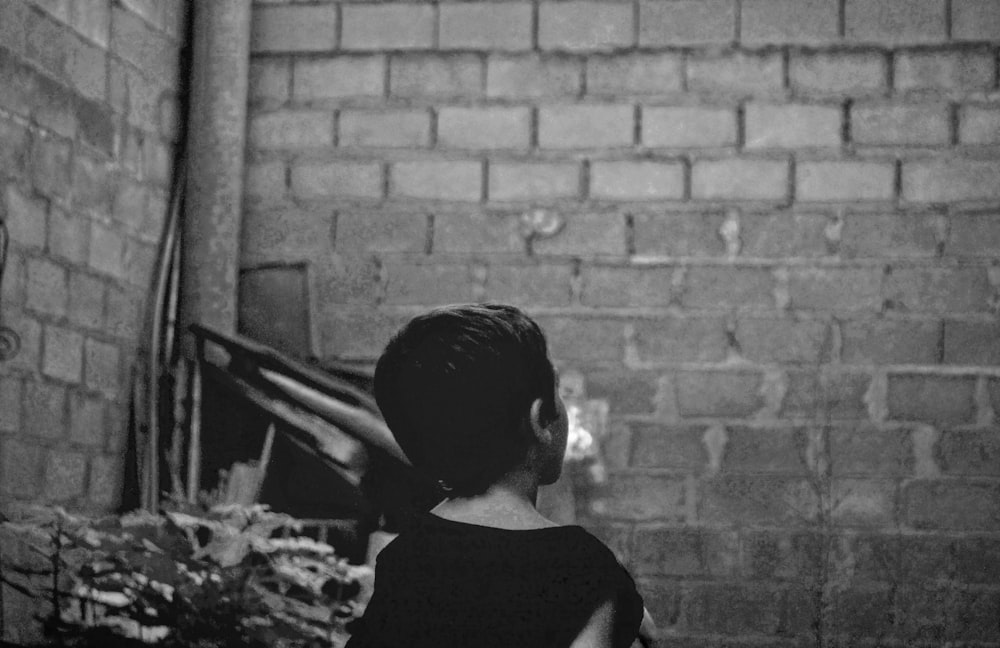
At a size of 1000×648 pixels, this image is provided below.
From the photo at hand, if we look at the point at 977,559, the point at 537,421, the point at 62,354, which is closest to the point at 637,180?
the point at 977,559

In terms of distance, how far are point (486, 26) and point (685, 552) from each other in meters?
1.66

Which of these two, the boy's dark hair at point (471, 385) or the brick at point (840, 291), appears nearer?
the boy's dark hair at point (471, 385)

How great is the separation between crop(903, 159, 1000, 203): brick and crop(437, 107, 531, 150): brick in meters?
1.12

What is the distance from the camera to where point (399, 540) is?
189 cm

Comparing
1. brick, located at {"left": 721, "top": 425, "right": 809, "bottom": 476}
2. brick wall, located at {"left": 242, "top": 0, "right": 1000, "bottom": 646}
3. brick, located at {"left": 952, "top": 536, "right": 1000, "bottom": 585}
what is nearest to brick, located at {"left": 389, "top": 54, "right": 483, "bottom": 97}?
brick wall, located at {"left": 242, "top": 0, "right": 1000, "bottom": 646}

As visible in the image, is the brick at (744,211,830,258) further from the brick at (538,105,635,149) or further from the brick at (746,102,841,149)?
the brick at (538,105,635,149)

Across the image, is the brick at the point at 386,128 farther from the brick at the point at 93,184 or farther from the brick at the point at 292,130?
the brick at the point at 93,184

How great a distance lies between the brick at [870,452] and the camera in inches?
156

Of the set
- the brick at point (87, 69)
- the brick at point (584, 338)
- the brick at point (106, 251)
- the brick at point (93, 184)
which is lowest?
the brick at point (584, 338)

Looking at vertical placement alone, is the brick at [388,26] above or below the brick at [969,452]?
above

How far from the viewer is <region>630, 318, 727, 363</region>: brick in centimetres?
404

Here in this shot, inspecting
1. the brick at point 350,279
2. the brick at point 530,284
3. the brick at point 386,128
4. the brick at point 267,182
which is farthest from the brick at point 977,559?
the brick at point 267,182

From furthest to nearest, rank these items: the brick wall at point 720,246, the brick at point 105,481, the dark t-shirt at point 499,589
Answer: the brick wall at point 720,246
the brick at point 105,481
the dark t-shirt at point 499,589

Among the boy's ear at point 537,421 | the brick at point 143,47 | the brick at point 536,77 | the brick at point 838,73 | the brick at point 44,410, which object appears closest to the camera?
the boy's ear at point 537,421
